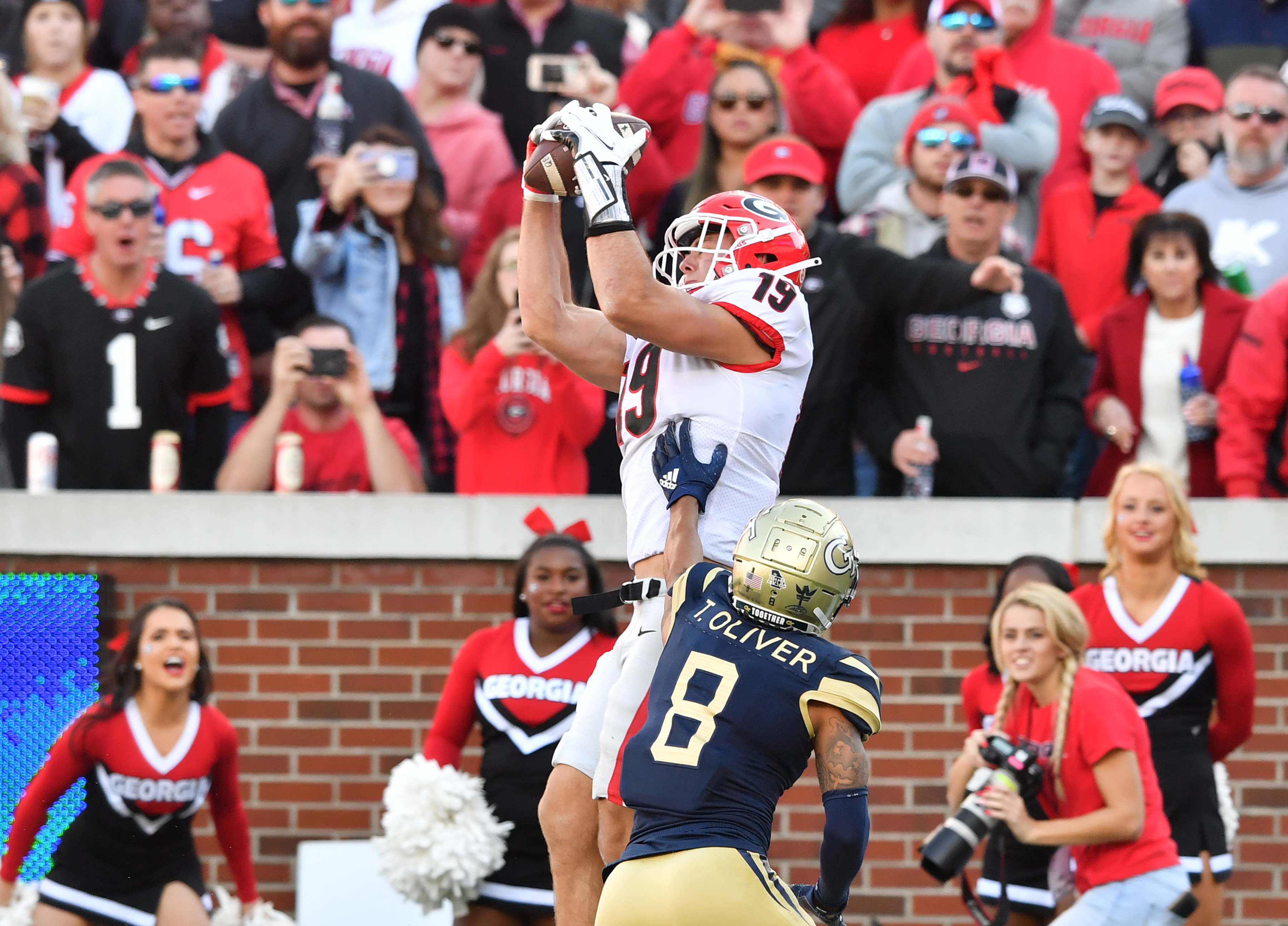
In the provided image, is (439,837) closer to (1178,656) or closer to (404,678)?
(404,678)

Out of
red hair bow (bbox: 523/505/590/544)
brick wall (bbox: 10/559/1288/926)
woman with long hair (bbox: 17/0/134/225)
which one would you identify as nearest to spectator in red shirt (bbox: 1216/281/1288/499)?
brick wall (bbox: 10/559/1288/926)

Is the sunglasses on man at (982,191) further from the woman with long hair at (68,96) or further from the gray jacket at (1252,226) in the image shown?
the woman with long hair at (68,96)

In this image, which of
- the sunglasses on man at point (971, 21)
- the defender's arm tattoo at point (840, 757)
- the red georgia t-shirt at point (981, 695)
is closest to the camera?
the defender's arm tattoo at point (840, 757)

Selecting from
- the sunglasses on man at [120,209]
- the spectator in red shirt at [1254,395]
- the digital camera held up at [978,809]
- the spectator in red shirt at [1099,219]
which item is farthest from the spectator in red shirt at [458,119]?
the digital camera held up at [978,809]

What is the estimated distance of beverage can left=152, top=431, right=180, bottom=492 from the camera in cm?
773

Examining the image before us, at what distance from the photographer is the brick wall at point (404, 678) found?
7.77 metres

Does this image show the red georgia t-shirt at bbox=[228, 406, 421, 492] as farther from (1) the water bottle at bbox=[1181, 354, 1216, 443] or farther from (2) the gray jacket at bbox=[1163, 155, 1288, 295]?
(2) the gray jacket at bbox=[1163, 155, 1288, 295]

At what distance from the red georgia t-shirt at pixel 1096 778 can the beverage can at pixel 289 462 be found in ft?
10.4

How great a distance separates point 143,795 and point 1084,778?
3308 millimetres

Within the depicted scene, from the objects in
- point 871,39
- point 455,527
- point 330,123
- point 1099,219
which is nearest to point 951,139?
point 1099,219

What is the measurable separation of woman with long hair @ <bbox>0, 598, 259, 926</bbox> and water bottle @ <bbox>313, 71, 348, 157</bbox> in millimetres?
2650

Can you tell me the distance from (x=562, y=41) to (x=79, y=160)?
237 cm

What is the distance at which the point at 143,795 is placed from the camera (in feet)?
22.4

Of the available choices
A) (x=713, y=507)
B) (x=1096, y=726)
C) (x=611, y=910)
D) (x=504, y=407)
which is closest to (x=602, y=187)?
(x=713, y=507)
